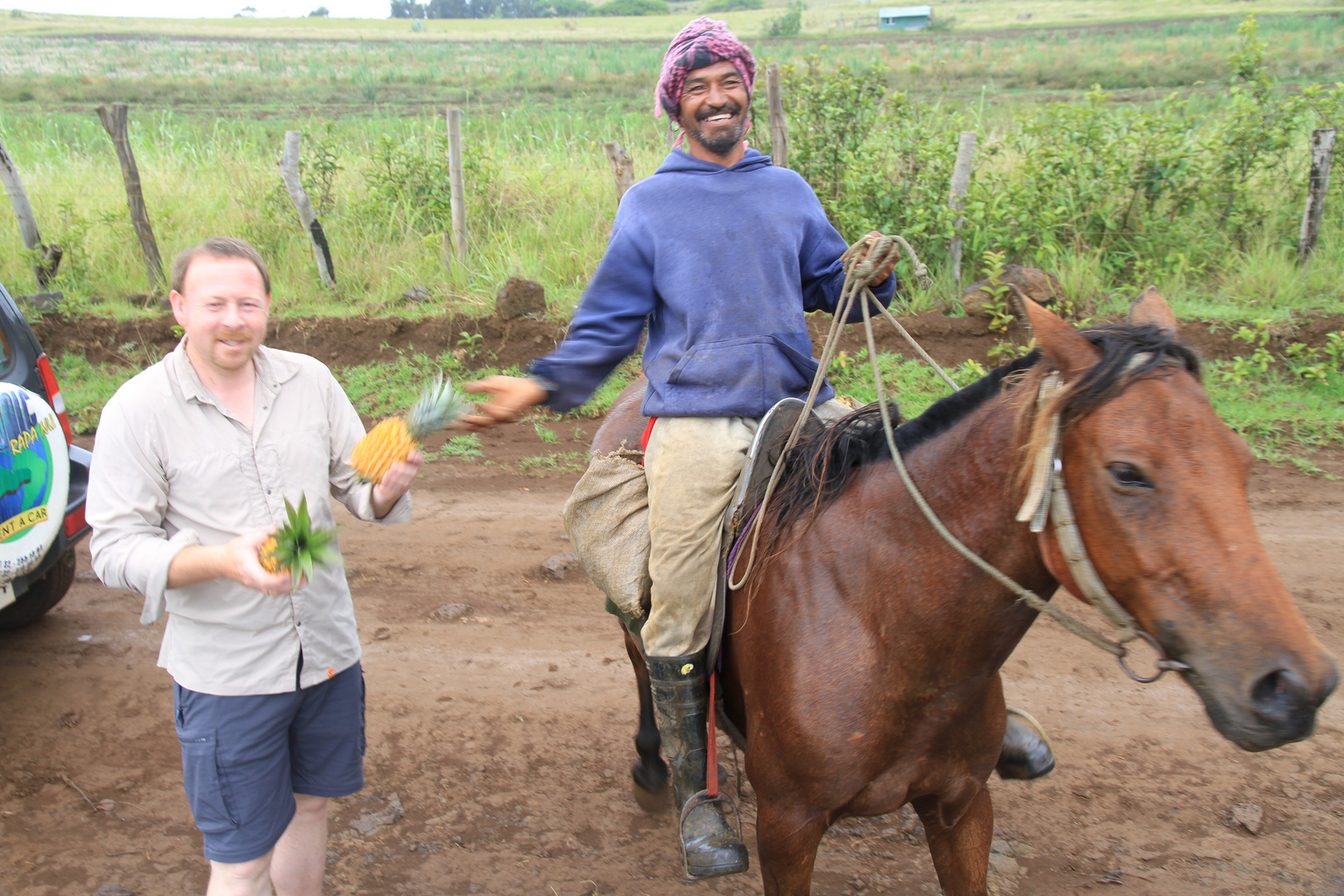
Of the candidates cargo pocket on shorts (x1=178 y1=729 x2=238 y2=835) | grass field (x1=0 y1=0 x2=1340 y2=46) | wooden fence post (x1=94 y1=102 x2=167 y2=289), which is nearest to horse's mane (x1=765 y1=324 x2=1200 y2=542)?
cargo pocket on shorts (x1=178 y1=729 x2=238 y2=835)

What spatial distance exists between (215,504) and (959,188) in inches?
318

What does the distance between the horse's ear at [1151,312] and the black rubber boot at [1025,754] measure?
54.5 inches

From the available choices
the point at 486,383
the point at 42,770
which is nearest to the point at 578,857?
the point at 486,383

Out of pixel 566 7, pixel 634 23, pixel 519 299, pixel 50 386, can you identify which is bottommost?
pixel 519 299

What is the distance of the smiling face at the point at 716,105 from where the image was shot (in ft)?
8.55

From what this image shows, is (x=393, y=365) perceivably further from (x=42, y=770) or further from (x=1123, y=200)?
(x=1123, y=200)

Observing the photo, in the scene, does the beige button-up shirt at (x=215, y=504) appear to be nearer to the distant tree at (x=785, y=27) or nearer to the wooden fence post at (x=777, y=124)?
the wooden fence post at (x=777, y=124)

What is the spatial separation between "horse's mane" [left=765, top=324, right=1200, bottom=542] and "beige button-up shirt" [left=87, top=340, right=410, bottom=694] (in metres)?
1.23

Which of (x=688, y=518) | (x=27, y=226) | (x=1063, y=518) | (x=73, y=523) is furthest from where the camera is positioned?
(x=27, y=226)

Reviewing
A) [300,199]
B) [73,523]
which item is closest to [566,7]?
[300,199]

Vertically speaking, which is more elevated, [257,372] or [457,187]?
[457,187]

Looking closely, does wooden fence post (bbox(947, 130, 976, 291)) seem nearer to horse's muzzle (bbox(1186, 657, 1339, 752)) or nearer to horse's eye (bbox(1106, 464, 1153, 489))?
horse's eye (bbox(1106, 464, 1153, 489))

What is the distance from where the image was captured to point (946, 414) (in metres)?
2.22

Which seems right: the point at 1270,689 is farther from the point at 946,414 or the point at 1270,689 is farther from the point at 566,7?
the point at 566,7
